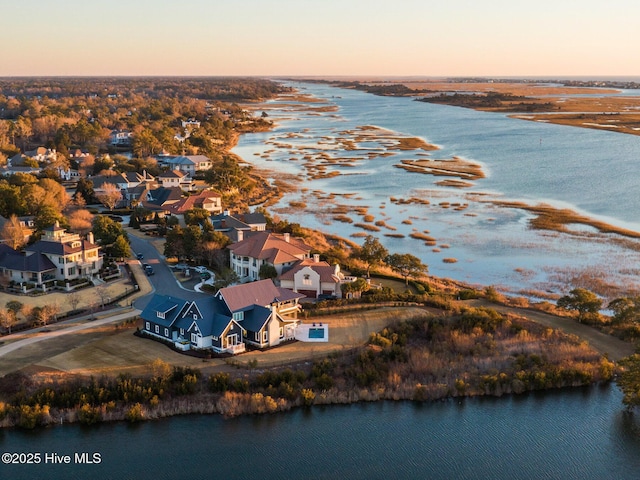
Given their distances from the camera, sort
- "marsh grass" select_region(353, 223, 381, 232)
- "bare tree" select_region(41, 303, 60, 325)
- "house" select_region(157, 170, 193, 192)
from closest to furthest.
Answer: "bare tree" select_region(41, 303, 60, 325) < "marsh grass" select_region(353, 223, 381, 232) < "house" select_region(157, 170, 193, 192)

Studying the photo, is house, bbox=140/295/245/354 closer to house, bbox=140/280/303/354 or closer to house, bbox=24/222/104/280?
house, bbox=140/280/303/354

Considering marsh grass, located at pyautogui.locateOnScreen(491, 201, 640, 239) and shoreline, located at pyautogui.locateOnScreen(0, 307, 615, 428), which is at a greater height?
marsh grass, located at pyautogui.locateOnScreen(491, 201, 640, 239)

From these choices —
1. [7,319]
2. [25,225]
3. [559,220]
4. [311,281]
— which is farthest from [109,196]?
[559,220]

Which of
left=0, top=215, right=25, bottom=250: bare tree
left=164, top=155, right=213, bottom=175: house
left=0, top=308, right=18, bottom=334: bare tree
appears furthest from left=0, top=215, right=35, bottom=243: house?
left=164, top=155, right=213, bottom=175: house

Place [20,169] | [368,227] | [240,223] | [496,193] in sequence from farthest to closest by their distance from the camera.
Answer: [20,169]
[496,193]
[368,227]
[240,223]

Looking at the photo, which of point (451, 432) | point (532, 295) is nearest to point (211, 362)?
point (451, 432)

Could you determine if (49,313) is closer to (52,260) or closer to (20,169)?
(52,260)
